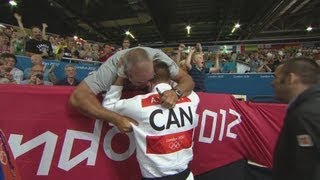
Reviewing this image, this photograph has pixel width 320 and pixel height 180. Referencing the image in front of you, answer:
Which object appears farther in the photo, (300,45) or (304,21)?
(304,21)

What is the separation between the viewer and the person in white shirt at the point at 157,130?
2.12 metres

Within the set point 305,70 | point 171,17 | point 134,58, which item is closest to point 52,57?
point 134,58

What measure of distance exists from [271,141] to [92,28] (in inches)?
708

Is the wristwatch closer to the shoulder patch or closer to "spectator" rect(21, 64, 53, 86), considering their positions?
the shoulder patch

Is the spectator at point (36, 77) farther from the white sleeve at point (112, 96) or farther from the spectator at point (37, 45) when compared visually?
the white sleeve at point (112, 96)

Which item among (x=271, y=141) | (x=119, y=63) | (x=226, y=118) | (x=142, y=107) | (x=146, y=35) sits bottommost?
(x=271, y=141)

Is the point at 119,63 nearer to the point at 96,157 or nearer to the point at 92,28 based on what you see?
the point at 96,157

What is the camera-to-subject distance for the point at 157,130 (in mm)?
2113

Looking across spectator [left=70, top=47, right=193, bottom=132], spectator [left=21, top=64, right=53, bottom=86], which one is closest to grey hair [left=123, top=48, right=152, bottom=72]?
spectator [left=70, top=47, right=193, bottom=132]

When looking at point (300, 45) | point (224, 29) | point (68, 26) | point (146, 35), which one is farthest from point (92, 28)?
point (300, 45)

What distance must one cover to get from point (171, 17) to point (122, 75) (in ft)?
53.5

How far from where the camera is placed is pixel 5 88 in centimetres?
240

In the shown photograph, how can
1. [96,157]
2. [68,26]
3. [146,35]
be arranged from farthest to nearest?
[146,35]
[68,26]
[96,157]

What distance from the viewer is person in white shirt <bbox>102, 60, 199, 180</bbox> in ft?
6.96
